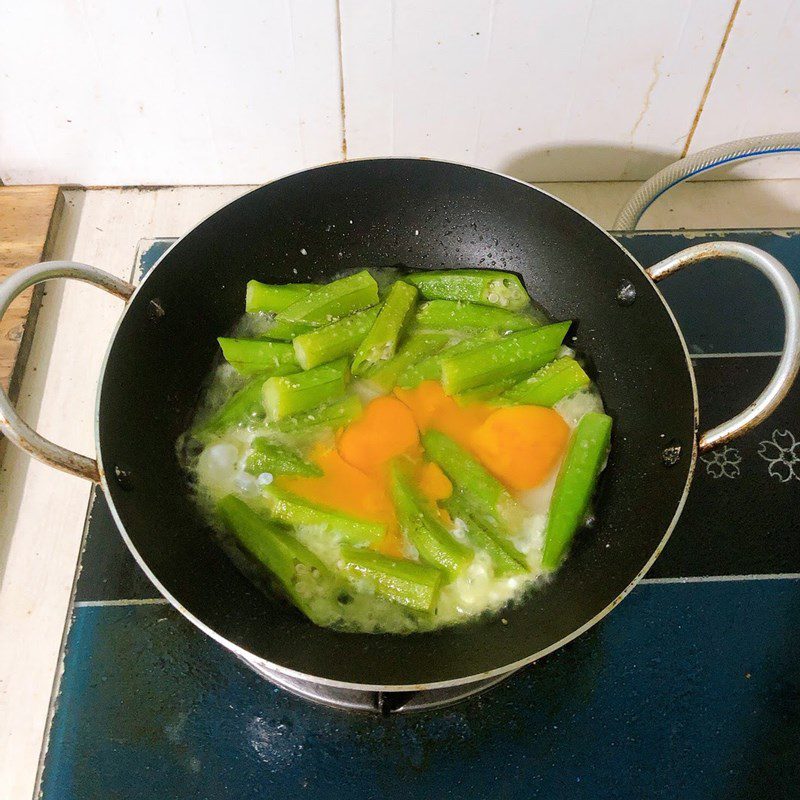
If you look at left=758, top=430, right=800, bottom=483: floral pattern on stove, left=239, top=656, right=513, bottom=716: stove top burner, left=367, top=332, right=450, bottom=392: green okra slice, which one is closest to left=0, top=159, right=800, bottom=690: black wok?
left=239, top=656, right=513, bottom=716: stove top burner

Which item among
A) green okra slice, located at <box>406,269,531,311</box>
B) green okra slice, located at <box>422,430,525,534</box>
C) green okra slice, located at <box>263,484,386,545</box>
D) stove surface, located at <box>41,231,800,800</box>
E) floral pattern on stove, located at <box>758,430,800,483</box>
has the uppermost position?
green okra slice, located at <box>406,269,531,311</box>

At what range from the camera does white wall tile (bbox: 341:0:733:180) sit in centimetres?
166

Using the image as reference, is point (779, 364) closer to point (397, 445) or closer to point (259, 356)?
point (397, 445)

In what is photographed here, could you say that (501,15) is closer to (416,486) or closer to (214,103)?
(214,103)

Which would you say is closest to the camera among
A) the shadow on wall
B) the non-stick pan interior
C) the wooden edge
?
the non-stick pan interior

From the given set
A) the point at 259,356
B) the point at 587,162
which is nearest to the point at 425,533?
the point at 259,356

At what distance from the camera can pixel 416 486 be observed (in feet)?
4.64

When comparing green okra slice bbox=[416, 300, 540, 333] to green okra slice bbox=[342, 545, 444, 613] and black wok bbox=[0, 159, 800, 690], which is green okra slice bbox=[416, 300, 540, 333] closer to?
black wok bbox=[0, 159, 800, 690]

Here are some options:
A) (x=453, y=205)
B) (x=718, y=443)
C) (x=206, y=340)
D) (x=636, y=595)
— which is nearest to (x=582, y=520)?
(x=636, y=595)

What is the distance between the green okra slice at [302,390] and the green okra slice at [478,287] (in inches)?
11.9

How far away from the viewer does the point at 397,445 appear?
146 centimetres

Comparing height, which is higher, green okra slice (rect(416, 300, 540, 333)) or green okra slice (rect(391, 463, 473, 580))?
green okra slice (rect(416, 300, 540, 333))

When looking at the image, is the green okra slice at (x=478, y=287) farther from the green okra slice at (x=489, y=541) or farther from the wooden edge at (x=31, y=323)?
the wooden edge at (x=31, y=323)

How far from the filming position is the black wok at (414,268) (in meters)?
1.13
